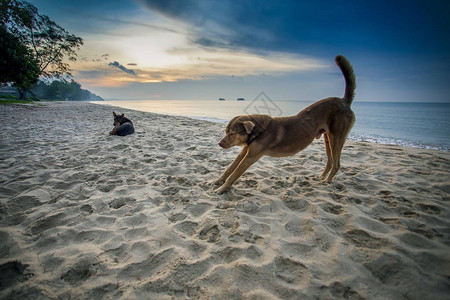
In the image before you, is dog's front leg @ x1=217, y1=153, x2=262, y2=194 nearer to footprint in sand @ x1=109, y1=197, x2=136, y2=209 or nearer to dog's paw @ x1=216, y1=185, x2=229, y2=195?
dog's paw @ x1=216, y1=185, x2=229, y2=195

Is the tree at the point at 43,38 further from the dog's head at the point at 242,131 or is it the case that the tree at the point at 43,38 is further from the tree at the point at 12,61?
the dog's head at the point at 242,131

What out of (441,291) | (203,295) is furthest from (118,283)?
(441,291)

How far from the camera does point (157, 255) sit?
191cm

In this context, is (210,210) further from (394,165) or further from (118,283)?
(394,165)

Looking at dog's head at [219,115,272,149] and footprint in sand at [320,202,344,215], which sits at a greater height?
dog's head at [219,115,272,149]

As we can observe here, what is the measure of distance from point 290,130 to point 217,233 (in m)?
2.21

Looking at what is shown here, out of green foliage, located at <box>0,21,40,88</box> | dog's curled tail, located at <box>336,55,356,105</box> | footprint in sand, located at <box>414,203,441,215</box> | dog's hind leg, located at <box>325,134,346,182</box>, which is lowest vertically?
footprint in sand, located at <box>414,203,441,215</box>

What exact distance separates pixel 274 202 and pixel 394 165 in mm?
3943

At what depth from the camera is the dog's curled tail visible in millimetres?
3634

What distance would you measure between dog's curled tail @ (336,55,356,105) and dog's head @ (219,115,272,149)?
1.83 metres

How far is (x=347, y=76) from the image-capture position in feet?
12.2

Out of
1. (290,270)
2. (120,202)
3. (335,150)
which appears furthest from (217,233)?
(335,150)

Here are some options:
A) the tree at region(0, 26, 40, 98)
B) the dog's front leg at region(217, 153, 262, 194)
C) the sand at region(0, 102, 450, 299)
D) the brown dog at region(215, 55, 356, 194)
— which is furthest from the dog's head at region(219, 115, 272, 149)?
the tree at region(0, 26, 40, 98)

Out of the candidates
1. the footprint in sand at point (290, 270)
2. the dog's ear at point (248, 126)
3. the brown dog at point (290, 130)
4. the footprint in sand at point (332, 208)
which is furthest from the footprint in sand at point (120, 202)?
the footprint in sand at point (332, 208)
